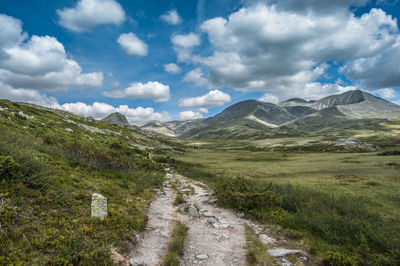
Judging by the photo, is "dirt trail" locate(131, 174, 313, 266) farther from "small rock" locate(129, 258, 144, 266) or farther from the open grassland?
the open grassland

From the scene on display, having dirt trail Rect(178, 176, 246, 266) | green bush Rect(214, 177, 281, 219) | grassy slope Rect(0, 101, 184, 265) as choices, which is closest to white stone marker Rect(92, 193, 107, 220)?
grassy slope Rect(0, 101, 184, 265)

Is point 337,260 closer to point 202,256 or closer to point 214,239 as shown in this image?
point 214,239

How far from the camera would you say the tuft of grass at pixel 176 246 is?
293 inches

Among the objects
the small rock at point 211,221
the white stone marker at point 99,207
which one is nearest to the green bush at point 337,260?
the small rock at point 211,221

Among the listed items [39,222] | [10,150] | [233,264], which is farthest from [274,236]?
[10,150]

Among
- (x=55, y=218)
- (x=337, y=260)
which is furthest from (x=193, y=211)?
(x=337, y=260)

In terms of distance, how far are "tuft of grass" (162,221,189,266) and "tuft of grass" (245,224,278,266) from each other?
298 centimetres

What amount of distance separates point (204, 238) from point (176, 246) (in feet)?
6.30

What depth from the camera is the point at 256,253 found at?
326 inches

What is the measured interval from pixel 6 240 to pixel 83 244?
90.7 inches

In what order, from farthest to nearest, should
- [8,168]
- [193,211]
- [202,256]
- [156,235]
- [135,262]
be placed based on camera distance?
[193,211] < [156,235] < [8,168] < [202,256] < [135,262]

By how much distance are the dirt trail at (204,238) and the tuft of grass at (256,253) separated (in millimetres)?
236

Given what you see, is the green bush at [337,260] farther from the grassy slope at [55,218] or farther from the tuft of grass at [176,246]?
the grassy slope at [55,218]

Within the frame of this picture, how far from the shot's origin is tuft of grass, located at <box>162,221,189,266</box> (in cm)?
745
